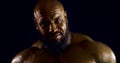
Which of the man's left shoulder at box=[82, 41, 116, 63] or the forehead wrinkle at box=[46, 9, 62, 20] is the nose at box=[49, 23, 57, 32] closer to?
the forehead wrinkle at box=[46, 9, 62, 20]

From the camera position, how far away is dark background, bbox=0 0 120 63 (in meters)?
1.41

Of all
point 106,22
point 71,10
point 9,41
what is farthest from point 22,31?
point 106,22

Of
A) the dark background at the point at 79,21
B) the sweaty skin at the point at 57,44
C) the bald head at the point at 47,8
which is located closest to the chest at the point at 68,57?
the sweaty skin at the point at 57,44

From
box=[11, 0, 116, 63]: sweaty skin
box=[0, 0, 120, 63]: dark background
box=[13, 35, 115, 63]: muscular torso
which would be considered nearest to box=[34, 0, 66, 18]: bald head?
box=[11, 0, 116, 63]: sweaty skin

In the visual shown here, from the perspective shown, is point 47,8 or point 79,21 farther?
point 79,21

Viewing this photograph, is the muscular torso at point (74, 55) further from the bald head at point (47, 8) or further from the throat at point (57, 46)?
the bald head at point (47, 8)

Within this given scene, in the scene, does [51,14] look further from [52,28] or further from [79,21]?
[79,21]

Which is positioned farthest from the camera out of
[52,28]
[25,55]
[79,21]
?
[79,21]

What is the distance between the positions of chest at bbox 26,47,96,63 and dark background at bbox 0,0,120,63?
41 centimetres

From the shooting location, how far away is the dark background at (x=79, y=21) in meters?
1.41

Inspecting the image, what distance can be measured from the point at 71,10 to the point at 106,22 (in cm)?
14

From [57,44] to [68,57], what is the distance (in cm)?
5

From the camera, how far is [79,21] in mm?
1412

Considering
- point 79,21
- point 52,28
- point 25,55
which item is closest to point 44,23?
point 52,28
